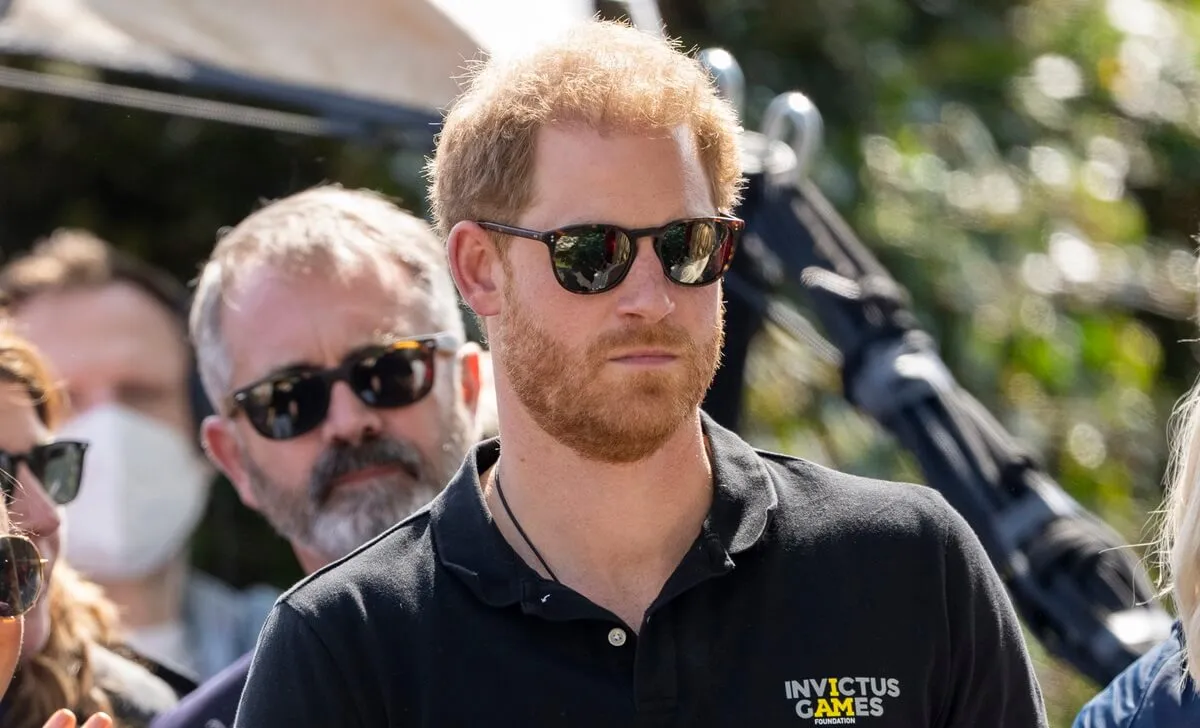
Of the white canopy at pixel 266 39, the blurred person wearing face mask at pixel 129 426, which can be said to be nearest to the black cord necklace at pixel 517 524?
the white canopy at pixel 266 39

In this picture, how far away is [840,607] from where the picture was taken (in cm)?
185

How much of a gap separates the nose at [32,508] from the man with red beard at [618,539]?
86 centimetres

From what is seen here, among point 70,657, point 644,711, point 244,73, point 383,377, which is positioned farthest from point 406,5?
point 644,711

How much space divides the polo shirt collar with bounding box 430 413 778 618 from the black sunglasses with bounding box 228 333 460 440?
2.39ft

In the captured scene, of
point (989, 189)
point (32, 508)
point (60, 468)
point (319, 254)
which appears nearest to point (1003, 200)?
point (989, 189)

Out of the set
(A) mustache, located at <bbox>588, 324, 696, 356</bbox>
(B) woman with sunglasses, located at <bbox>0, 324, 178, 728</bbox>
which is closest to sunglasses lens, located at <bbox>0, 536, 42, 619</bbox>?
(B) woman with sunglasses, located at <bbox>0, 324, 178, 728</bbox>

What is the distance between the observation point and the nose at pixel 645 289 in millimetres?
1839

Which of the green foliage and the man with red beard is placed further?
the green foliage

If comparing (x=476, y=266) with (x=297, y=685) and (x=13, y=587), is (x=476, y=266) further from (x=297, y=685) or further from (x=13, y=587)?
(x=13, y=587)

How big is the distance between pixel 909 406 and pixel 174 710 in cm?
140

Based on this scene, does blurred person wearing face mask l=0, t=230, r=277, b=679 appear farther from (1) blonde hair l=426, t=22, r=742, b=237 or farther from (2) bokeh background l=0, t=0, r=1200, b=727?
(1) blonde hair l=426, t=22, r=742, b=237

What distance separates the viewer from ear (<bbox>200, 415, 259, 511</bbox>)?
9.43ft

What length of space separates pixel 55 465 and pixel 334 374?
46 centimetres

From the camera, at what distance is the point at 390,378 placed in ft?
8.97
